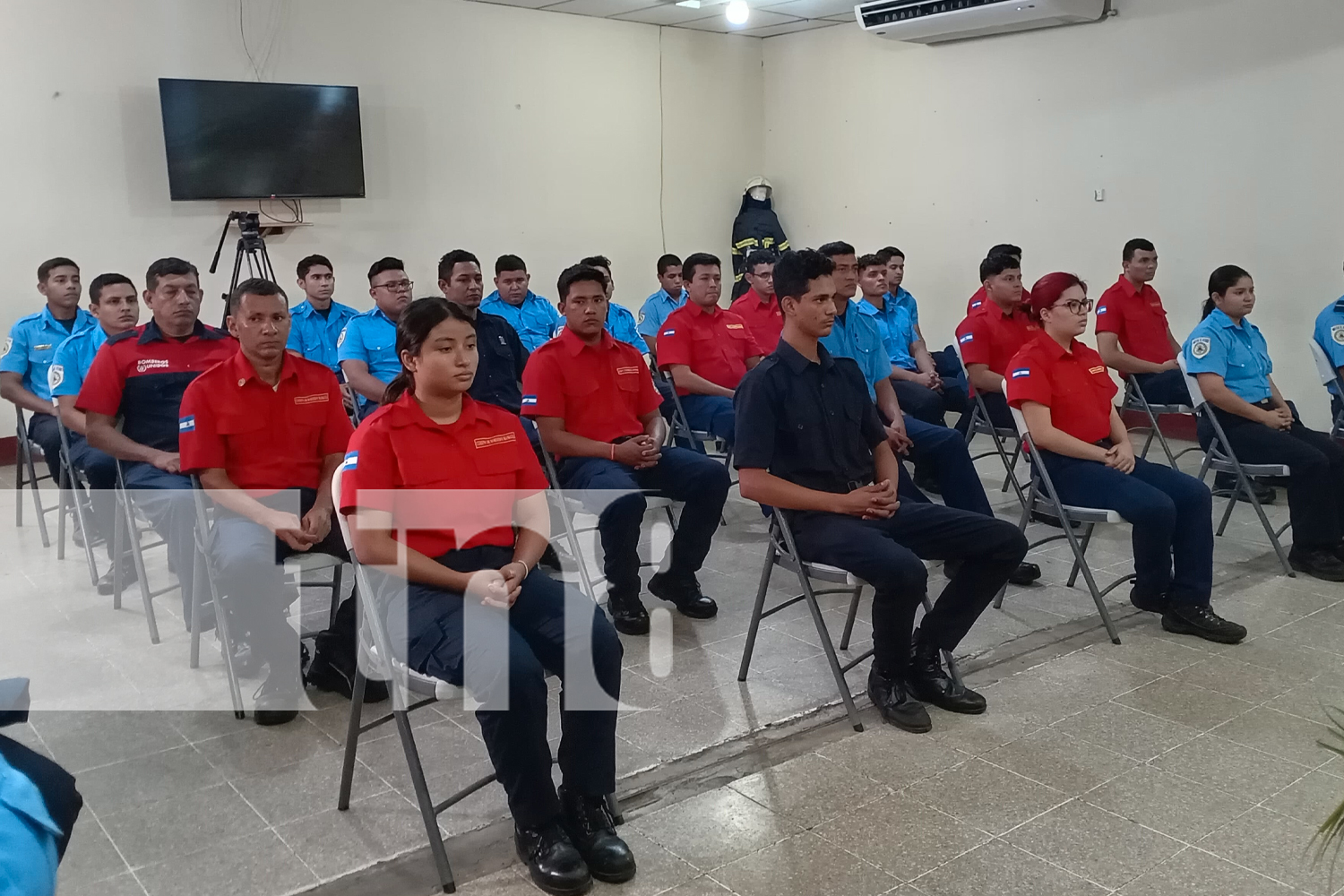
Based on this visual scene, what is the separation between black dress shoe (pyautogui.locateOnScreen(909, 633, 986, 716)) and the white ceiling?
20.3 ft

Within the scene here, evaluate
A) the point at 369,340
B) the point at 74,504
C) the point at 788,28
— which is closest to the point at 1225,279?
the point at 369,340

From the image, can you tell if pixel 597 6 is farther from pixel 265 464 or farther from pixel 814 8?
pixel 265 464

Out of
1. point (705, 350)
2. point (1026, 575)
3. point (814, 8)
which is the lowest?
point (1026, 575)

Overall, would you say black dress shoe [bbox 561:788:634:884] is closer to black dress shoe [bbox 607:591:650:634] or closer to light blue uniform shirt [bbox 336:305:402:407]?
black dress shoe [bbox 607:591:650:634]

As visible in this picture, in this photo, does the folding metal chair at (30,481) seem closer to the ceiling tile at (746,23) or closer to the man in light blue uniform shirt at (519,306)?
the man in light blue uniform shirt at (519,306)

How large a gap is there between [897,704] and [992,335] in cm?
262

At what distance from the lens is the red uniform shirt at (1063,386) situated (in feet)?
12.4

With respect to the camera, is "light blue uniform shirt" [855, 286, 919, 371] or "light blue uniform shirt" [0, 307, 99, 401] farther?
"light blue uniform shirt" [855, 286, 919, 371]

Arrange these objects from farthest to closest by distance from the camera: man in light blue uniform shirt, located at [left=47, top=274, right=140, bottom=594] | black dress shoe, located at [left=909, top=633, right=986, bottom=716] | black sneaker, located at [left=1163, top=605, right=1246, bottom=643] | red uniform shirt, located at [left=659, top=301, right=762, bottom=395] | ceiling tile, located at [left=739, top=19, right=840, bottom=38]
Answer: ceiling tile, located at [left=739, top=19, right=840, bottom=38] → red uniform shirt, located at [left=659, top=301, right=762, bottom=395] → man in light blue uniform shirt, located at [left=47, top=274, right=140, bottom=594] → black sneaker, located at [left=1163, top=605, right=1246, bottom=643] → black dress shoe, located at [left=909, top=633, right=986, bottom=716]

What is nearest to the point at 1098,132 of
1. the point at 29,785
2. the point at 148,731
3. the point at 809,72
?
the point at 809,72

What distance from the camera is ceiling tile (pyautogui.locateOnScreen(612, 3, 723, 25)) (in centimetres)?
829

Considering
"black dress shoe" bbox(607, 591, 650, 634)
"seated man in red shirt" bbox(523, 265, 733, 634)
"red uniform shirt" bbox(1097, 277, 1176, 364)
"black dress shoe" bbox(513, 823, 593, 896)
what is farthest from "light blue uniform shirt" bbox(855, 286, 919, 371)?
"black dress shoe" bbox(513, 823, 593, 896)

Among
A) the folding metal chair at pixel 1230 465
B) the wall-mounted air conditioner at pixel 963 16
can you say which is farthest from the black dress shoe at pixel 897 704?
the wall-mounted air conditioner at pixel 963 16

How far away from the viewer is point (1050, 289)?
12.9 feet
